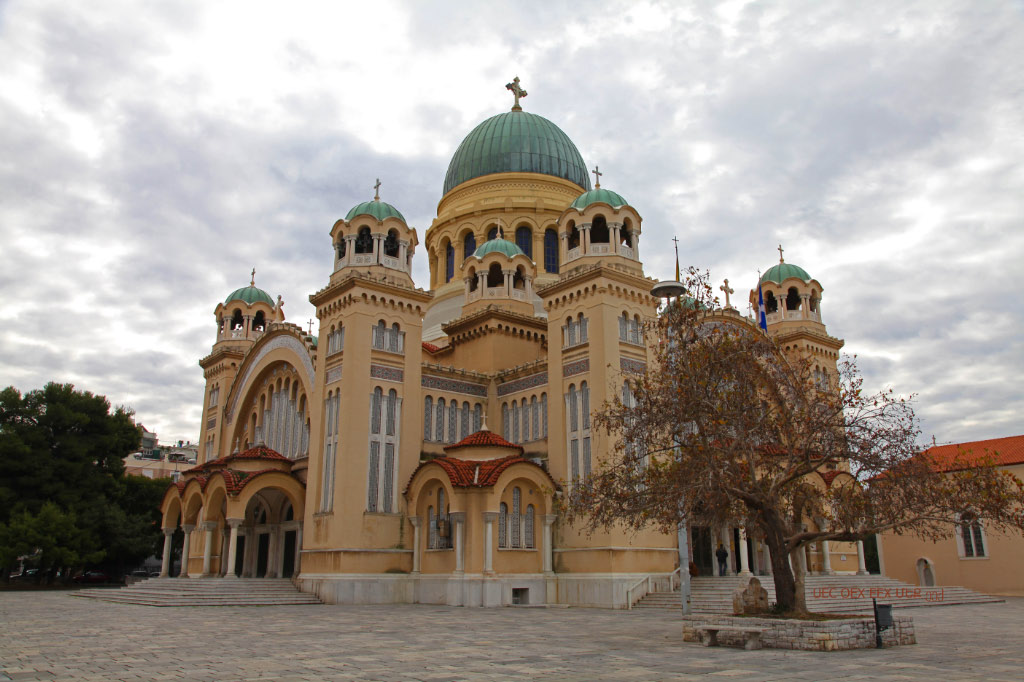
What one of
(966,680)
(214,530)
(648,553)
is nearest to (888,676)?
(966,680)

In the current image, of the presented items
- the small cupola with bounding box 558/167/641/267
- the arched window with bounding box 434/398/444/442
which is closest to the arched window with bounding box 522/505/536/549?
the arched window with bounding box 434/398/444/442

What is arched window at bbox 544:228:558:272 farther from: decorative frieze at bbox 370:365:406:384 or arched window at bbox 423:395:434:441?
decorative frieze at bbox 370:365:406:384

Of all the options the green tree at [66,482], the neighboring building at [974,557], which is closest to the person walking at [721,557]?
the neighboring building at [974,557]

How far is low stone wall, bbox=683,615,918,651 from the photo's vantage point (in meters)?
13.6

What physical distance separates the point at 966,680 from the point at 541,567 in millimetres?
18622

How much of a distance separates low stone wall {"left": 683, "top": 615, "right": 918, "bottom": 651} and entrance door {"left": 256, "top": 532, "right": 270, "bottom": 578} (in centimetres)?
2451

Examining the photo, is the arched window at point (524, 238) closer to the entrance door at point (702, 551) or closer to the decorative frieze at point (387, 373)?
the decorative frieze at point (387, 373)

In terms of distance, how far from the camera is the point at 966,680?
10156mm

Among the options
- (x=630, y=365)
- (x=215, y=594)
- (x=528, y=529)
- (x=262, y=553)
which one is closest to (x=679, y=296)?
(x=630, y=365)

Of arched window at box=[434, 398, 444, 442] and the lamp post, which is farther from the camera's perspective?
arched window at box=[434, 398, 444, 442]

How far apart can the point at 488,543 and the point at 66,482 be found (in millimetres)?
26554

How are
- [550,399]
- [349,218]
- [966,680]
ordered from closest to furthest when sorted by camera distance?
[966,680]
[550,399]
[349,218]

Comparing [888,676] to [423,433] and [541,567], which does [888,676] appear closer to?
[541,567]

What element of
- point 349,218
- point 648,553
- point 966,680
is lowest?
point 966,680
